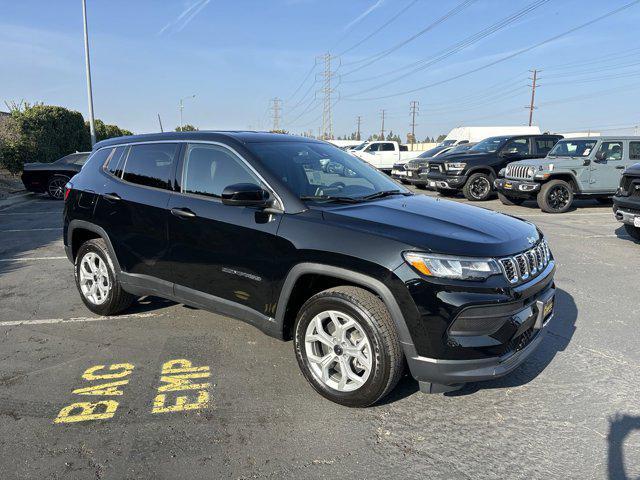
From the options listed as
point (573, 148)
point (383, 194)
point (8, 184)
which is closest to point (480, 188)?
point (573, 148)

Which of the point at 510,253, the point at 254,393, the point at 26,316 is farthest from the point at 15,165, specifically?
the point at 510,253

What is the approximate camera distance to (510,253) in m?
2.97

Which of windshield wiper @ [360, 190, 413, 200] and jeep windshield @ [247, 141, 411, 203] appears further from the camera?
windshield wiper @ [360, 190, 413, 200]

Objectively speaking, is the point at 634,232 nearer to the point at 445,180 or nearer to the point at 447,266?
the point at 445,180

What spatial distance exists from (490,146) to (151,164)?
42.2ft

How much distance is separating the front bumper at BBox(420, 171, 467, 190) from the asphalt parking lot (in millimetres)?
9647

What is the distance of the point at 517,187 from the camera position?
12.2 meters

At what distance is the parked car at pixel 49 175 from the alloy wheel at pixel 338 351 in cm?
1352

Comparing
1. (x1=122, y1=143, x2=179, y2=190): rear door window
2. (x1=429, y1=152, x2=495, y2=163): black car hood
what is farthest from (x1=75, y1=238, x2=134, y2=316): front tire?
(x1=429, y1=152, x2=495, y2=163): black car hood

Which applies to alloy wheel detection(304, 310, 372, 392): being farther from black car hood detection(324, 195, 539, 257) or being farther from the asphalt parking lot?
black car hood detection(324, 195, 539, 257)

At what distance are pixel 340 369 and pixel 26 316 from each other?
3.55 meters

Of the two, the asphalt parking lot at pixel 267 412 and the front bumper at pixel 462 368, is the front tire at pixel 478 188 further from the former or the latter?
the front bumper at pixel 462 368

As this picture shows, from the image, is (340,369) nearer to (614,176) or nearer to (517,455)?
(517,455)

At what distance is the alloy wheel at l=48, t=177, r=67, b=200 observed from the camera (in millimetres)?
14797
